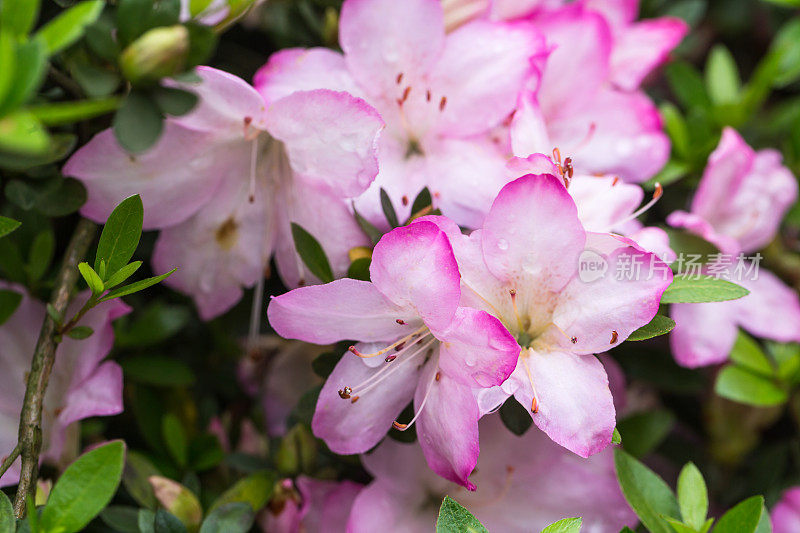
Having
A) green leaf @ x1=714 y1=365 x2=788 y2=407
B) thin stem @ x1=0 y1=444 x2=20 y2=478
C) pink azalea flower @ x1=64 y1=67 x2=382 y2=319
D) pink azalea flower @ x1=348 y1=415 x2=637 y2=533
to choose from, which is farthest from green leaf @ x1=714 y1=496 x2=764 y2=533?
thin stem @ x1=0 y1=444 x2=20 y2=478

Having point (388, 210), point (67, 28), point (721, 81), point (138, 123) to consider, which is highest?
point (67, 28)

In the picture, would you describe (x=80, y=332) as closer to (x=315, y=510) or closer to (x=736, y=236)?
(x=315, y=510)

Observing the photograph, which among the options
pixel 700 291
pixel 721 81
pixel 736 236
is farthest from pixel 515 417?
pixel 721 81

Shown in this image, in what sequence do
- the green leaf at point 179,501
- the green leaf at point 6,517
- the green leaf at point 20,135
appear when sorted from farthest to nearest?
the green leaf at point 179,501, the green leaf at point 6,517, the green leaf at point 20,135

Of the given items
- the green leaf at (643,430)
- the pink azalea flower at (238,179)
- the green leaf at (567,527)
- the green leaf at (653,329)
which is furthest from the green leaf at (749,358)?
the pink azalea flower at (238,179)

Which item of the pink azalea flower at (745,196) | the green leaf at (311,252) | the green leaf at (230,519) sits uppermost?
the green leaf at (311,252)

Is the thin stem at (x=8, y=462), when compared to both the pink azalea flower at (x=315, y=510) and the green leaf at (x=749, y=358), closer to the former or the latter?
the pink azalea flower at (x=315, y=510)
